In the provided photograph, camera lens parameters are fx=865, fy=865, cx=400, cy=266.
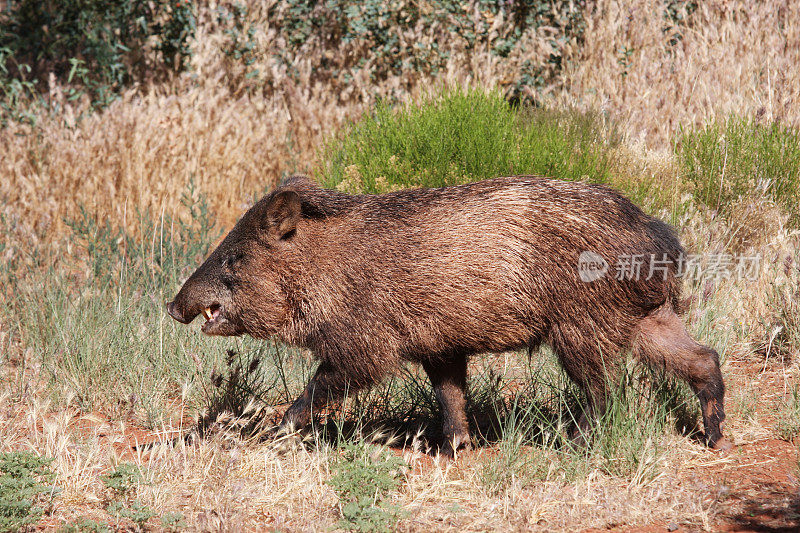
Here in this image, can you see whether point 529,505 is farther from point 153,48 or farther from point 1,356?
point 153,48

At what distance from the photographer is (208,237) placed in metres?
6.78

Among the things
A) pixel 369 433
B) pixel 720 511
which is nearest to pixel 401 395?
pixel 369 433

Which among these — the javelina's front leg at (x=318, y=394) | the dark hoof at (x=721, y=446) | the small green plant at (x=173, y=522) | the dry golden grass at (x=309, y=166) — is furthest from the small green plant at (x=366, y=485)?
the dark hoof at (x=721, y=446)

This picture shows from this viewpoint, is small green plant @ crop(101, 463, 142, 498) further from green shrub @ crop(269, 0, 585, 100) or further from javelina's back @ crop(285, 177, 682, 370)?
green shrub @ crop(269, 0, 585, 100)

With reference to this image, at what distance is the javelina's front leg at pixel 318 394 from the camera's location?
3949mm

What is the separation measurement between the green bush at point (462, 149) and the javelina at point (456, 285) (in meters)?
1.79

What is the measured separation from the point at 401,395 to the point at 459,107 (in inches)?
93.3

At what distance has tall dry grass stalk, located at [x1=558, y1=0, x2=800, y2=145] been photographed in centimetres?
746

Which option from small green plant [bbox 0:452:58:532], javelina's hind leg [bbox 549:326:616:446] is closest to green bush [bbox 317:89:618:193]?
javelina's hind leg [bbox 549:326:616:446]

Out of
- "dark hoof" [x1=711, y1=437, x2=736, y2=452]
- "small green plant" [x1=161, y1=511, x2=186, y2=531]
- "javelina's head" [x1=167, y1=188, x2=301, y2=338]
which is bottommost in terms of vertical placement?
"dark hoof" [x1=711, y1=437, x2=736, y2=452]

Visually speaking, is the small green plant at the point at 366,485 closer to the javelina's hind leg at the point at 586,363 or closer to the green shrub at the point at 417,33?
the javelina's hind leg at the point at 586,363

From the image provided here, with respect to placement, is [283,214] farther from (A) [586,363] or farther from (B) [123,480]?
(A) [586,363]
